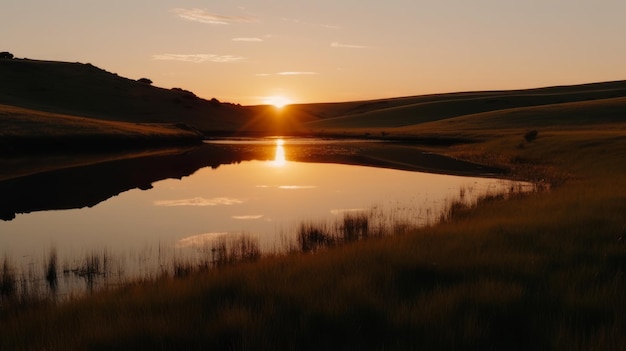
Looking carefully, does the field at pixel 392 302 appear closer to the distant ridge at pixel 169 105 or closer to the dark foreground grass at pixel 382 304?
the dark foreground grass at pixel 382 304

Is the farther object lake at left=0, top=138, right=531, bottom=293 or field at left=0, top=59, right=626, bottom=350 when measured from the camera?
lake at left=0, top=138, right=531, bottom=293

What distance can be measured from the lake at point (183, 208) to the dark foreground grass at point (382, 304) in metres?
3.81

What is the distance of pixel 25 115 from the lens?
59.2m

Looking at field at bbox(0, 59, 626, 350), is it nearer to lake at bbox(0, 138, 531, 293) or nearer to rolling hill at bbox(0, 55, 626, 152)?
lake at bbox(0, 138, 531, 293)

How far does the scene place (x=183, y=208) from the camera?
23656 mm

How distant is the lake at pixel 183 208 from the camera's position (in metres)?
14.5

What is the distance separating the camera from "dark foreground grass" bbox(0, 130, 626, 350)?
641 centimetres

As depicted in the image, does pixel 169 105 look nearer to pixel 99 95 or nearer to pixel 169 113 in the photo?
pixel 169 113

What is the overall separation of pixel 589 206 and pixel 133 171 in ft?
100

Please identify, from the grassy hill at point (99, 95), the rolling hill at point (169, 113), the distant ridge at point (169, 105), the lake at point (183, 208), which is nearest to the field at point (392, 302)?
the lake at point (183, 208)

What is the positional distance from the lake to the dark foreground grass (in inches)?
150

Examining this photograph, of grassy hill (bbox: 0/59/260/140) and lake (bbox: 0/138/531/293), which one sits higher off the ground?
grassy hill (bbox: 0/59/260/140)

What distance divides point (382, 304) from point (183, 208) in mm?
17436

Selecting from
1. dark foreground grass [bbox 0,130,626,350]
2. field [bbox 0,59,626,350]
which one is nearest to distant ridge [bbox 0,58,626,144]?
field [bbox 0,59,626,350]
